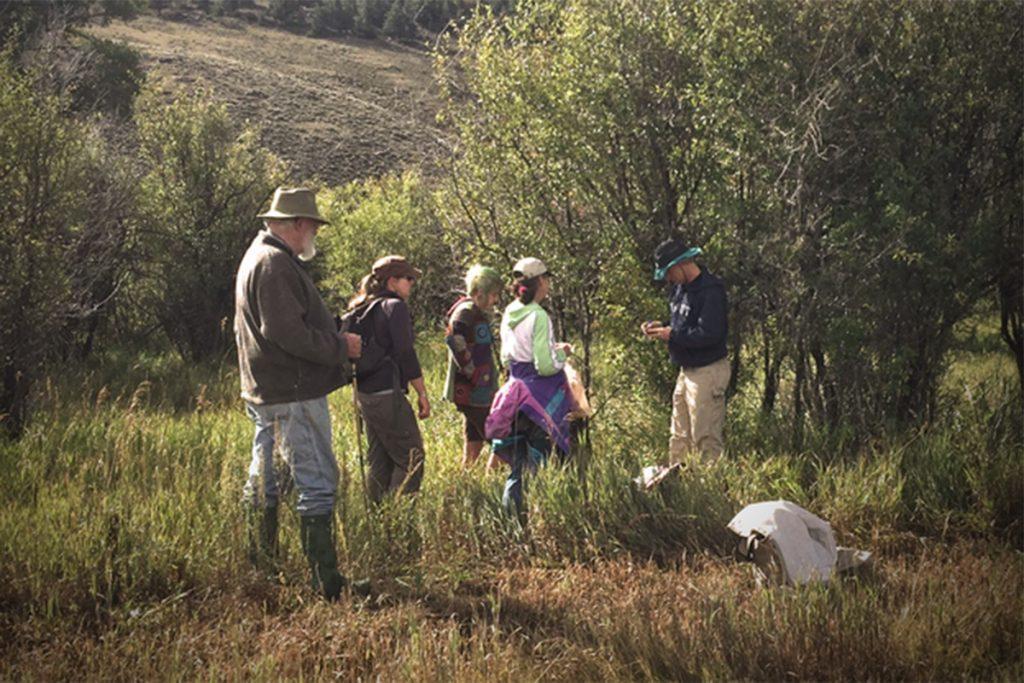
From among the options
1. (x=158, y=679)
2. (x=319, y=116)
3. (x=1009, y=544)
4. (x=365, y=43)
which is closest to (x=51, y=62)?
(x=158, y=679)

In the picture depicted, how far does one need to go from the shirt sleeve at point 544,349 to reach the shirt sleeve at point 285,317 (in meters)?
1.74

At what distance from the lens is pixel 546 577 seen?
5.14m

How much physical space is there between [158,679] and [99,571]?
1139mm

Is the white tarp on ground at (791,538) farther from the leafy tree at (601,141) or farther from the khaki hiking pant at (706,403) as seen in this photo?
the leafy tree at (601,141)

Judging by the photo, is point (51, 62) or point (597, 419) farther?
point (51, 62)

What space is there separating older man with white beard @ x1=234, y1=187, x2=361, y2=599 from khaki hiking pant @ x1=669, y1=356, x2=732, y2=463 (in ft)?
8.62

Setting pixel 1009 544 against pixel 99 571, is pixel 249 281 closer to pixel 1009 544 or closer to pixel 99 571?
pixel 99 571

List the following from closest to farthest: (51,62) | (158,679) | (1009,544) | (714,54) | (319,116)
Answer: (158,679), (1009,544), (714,54), (51,62), (319,116)

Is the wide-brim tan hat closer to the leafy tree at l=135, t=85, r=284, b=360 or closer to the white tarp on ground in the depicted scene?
the white tarp on ground

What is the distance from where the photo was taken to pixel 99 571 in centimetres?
472

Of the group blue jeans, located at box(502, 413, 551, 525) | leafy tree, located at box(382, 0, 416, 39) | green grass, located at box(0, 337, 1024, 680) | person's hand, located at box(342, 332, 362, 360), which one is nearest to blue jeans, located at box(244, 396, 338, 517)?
person's hand, located at box(342, 332, 362, 360)

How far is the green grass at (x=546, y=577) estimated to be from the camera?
3977 mm

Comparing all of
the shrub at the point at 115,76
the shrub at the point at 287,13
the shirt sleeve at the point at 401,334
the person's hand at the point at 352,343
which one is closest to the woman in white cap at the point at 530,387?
the shirt sleeve at the point at 401,334

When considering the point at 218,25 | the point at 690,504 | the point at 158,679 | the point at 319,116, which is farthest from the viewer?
the point at 218,25
